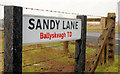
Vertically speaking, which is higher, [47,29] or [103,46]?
[47,29]

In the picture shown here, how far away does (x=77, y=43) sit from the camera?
8.96ft

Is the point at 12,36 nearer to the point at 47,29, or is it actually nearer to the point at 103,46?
the point at 47,29

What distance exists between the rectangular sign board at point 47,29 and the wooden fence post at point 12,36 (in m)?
0.10

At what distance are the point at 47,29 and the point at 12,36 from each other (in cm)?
56

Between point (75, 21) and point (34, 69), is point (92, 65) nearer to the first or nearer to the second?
point (75, 21)

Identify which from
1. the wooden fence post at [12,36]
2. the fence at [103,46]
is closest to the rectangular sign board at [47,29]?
the wooden fence post at [12,36]

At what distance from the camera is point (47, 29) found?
201cm

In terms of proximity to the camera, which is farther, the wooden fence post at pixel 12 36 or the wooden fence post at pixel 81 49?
the wooden fence post at pixel 81 49

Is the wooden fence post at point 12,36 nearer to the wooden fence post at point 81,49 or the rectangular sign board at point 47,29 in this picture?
the rectangular sign board at point 47,29

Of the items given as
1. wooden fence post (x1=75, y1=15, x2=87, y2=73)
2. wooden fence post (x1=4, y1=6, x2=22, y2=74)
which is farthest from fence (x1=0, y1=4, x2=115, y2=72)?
wooden fence post (x1=4, y1=6, x2=22, y2=74)

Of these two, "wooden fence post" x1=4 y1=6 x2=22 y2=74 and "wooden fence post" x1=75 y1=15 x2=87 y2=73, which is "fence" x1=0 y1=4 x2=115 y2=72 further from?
"wooden fence post" x1=4 y1=6 x2=22 y2=74

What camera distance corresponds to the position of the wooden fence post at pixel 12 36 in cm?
161

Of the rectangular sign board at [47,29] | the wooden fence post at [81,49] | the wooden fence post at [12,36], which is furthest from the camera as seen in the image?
the wooden fence post at [81,49]

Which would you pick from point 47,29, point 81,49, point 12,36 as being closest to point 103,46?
point 81,49
